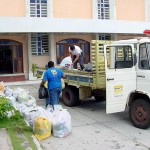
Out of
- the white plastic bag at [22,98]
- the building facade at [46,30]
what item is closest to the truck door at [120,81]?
the white plastic bag at [22,98]

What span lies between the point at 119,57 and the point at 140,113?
62.4 inches

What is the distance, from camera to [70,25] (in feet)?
64.5

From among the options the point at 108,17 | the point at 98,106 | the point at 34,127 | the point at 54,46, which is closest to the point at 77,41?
the point at 54,46

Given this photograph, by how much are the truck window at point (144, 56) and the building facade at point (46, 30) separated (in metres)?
11.9

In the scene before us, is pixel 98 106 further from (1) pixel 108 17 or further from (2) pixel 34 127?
(1) pixel 108 17

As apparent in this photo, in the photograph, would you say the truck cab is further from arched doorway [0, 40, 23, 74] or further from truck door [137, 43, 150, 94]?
arched doorway [0, 40, 23, 74]

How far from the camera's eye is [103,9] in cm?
2377

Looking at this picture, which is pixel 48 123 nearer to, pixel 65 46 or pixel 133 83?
pixel 133 83

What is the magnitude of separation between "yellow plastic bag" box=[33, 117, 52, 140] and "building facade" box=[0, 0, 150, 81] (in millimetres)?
12342

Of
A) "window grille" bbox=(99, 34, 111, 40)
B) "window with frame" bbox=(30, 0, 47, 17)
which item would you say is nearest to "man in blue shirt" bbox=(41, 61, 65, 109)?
"window with frame" bbox=(30, 0, 47, 17)

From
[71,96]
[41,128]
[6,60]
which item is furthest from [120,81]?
[6,60]

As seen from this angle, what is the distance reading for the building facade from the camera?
755 inches

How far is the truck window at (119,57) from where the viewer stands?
7847 mm

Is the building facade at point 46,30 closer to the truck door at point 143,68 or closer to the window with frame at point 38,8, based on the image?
the window with frame at point 38,8
